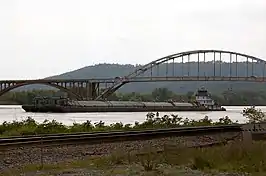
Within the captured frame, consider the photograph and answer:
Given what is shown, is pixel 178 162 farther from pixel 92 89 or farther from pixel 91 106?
pixel 92 89

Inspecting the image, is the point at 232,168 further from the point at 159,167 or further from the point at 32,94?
the point at 32,94

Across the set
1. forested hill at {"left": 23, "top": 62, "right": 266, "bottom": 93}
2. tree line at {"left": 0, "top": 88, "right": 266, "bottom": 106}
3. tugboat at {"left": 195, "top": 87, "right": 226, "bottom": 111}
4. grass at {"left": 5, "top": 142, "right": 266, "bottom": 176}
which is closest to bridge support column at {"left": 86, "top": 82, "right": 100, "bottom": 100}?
tree line at {"left": 0, "top": 88, "right": 266, "bottom": 106}

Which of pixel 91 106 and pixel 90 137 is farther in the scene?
pixel 91 106

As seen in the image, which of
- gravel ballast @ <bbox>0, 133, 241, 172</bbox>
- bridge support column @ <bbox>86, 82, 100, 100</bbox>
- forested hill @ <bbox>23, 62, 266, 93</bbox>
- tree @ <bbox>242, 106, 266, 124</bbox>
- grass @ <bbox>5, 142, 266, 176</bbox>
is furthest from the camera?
forested hill @ <bbox>23, 62, 266, 93</bbox>

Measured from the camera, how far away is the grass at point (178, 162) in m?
12.2

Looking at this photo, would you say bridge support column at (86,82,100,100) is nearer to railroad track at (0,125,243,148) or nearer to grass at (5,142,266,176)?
railroad track at (0,125,243,148)

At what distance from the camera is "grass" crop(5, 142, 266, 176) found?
1217cm

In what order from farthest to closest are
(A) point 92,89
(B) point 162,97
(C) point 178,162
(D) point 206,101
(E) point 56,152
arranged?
(B) point 162,97 < (D) point 206,101 < (A) point 92,89 < (E) point 56,152 < (C) point 178,162

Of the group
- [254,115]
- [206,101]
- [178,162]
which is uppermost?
[206,101]

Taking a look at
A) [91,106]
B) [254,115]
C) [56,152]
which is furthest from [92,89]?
[56,152]

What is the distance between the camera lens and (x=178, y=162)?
546 inches

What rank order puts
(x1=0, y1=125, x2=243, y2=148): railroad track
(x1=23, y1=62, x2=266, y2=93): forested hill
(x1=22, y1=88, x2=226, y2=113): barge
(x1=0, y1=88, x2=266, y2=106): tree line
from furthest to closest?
(x1=23, y1=62, x2=266, y2=93): forested hill → (x1=0, y1=88, x2=266, y2=106): tree line → (x1=22, y1=88, x2=226, y2=113): barge → (x1=0, y1=125, x2=243, y2=148): railroad track

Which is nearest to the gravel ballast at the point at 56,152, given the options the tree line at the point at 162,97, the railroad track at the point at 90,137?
the railroad track at the point at 90,137

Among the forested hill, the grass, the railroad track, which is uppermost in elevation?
the forested hill
